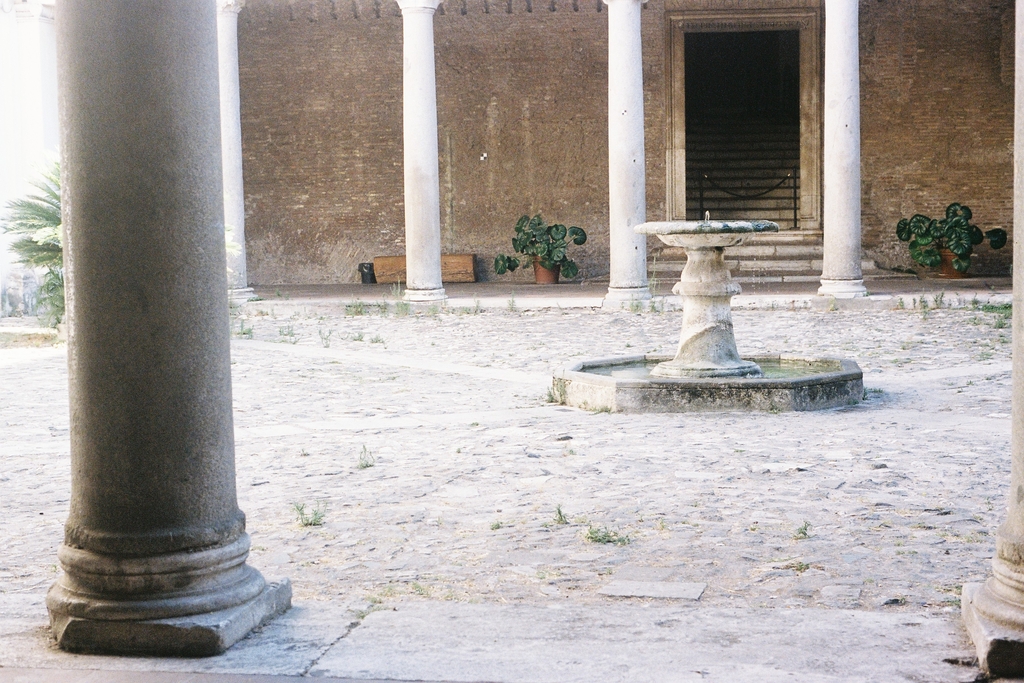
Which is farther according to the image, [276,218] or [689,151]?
[689,151]

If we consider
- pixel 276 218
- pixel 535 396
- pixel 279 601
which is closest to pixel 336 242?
pixel 276 218

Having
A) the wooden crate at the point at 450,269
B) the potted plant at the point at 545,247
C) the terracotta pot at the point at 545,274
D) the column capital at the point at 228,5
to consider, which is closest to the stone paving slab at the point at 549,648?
the column capital at the point at 228,5

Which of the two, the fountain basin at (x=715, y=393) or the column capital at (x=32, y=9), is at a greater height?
the column capital at (x=32, y=9)

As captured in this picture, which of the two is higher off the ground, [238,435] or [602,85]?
[602,85]

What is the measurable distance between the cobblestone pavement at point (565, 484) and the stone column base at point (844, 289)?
3.43 m

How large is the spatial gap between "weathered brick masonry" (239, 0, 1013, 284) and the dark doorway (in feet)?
5.60

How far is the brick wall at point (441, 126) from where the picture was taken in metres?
18.4

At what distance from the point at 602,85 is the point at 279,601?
1570 cm

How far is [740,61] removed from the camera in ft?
72.0

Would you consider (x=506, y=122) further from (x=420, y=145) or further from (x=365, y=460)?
(x=365, y=460)

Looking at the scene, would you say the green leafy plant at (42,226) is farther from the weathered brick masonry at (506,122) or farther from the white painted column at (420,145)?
the weathered brick masonry at (506,122)

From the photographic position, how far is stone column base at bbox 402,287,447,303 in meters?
14.4

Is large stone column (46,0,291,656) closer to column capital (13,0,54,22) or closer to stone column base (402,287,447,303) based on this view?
stone column base (402,287,447,303)

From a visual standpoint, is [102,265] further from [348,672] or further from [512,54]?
[512,54]
